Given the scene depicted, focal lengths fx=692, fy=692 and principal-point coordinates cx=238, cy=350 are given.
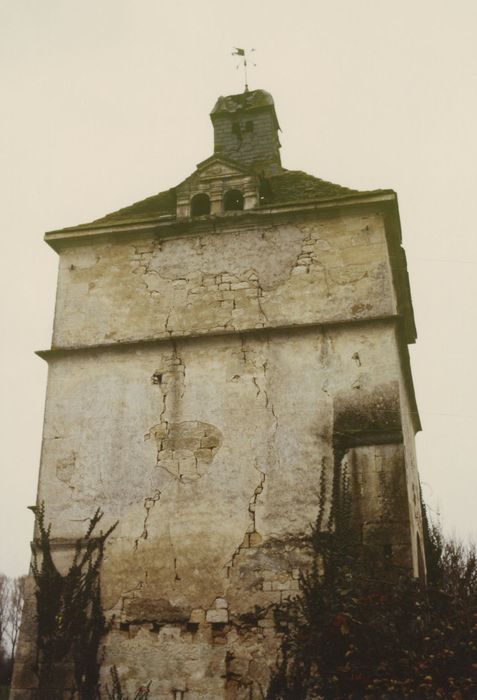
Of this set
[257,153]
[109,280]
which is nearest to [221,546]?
[109,280]

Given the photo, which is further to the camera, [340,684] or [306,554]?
[306,554]

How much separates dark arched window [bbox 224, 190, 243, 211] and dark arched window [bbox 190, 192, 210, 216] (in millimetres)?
348

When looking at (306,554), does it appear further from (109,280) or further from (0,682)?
(0,682)

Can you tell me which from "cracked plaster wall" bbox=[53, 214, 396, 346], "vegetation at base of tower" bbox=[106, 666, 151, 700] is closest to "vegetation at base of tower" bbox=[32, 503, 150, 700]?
"vegetation at base of tower" bbox=[106, 666, 151, 700]

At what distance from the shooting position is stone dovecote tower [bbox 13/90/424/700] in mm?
9625

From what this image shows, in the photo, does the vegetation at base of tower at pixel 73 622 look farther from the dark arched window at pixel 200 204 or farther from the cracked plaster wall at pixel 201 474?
the dark arched window at pixel 200 204

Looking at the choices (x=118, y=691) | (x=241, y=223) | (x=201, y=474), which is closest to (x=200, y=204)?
(x=241, y=223)

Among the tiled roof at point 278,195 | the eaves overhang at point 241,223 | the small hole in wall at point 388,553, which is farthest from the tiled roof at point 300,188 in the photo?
the small hole in wall at point 388,553

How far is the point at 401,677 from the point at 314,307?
568 centimetres

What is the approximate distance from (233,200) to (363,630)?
788cm

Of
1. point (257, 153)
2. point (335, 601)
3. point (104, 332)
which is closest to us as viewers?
point (335, 601)

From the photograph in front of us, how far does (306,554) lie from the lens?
9.64 metres

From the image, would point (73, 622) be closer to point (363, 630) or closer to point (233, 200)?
point (363, 630)

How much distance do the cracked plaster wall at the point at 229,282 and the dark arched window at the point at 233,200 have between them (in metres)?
0.70
